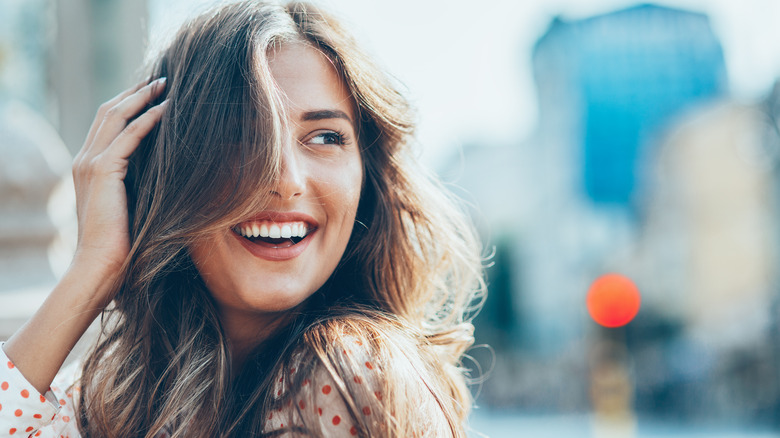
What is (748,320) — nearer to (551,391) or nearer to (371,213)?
(551,391)

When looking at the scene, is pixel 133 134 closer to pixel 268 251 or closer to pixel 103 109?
pixel 103 109

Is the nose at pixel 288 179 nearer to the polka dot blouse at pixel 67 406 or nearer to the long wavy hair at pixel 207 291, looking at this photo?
the long wavy hair at pixel 207 291

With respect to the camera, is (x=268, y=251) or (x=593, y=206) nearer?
(x=268, y=251)

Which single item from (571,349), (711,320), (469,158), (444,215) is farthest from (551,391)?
(469,158)

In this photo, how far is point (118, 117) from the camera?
5.88 feet

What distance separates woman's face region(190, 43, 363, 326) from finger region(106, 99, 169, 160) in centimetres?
33

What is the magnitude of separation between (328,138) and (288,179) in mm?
215

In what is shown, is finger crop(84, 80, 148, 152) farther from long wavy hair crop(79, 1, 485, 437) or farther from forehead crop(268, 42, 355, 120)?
forehead crop(268, 42, 355, 120)

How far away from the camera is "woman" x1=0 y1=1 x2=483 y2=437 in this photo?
1.49 metres

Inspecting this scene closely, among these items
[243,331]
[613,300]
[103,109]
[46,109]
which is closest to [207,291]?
[243,331]

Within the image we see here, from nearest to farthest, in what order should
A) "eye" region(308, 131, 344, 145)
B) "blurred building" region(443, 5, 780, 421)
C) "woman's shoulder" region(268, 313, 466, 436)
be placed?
"woman's shoulder" region(268, 313, 466, 436), "eye" region(308, 131, 344, 145), "blurred building" region(443, 5, 780, 421)

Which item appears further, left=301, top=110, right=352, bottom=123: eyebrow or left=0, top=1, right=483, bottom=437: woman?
left=301, top=110, right=352, bottom=123: eyebrow

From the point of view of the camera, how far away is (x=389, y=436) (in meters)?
1.27

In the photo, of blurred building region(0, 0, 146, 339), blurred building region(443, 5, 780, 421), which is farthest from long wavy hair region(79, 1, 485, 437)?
blurred building region(443, 5, 780, 421)
